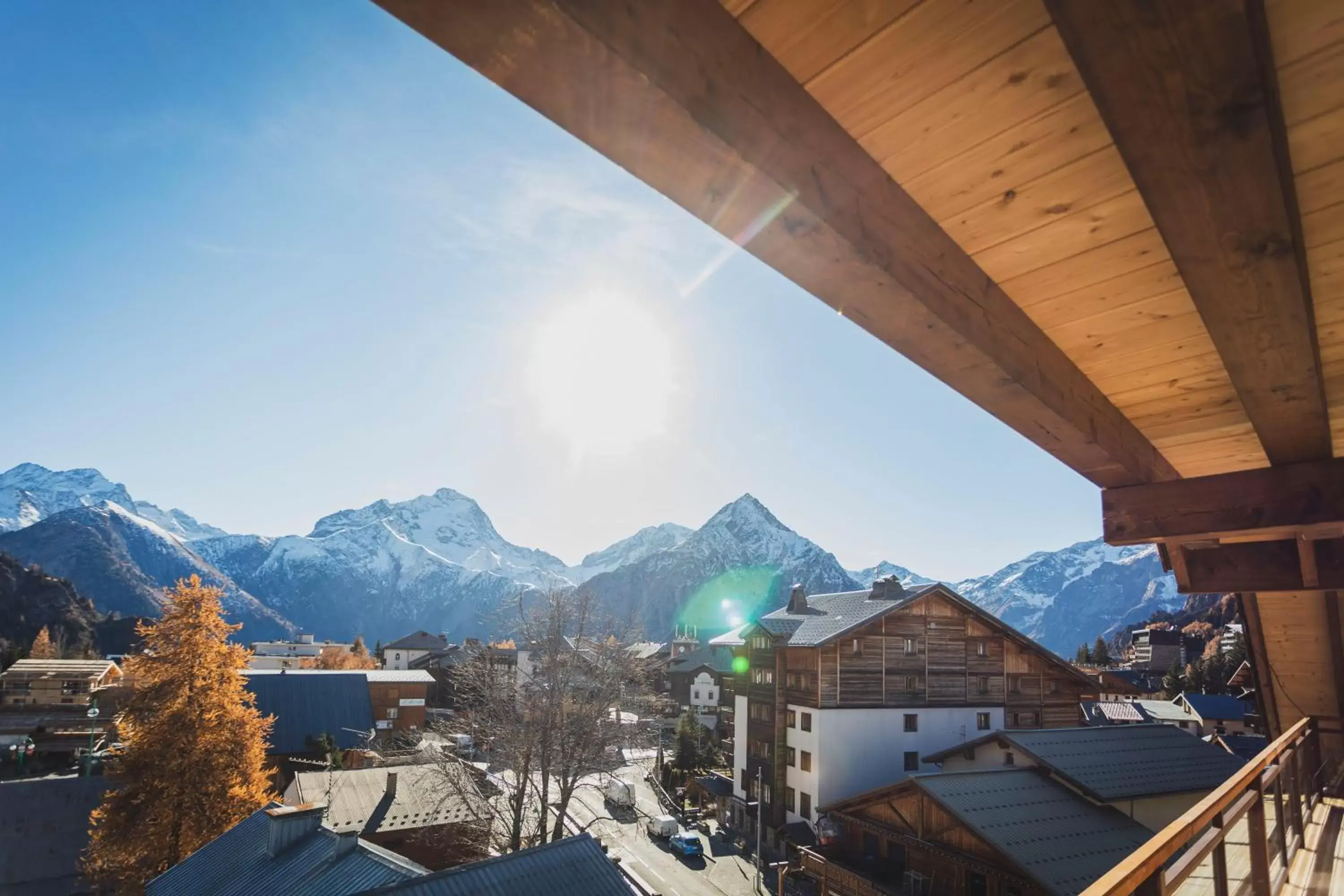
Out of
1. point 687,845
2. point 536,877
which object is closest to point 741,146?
point 536,877

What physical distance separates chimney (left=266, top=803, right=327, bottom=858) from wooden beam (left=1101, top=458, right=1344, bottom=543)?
626 inches

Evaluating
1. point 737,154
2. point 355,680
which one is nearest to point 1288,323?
point 737,154

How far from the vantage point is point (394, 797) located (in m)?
20.7

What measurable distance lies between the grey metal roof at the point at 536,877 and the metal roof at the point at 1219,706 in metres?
51.9

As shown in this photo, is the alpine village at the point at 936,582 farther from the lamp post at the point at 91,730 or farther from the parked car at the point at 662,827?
the lamp post at the point at 91,730

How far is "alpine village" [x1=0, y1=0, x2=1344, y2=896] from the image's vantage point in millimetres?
1578

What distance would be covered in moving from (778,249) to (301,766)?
39.1m

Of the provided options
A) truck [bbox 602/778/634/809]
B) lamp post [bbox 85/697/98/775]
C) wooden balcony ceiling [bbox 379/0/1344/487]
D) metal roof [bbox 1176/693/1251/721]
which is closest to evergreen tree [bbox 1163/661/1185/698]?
metal roof [bbox 1176/693/1251/721]

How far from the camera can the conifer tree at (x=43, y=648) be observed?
60.7 m

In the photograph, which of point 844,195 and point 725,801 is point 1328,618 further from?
point 725,801

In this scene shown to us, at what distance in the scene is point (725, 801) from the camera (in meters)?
30.4

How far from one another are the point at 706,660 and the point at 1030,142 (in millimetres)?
60474

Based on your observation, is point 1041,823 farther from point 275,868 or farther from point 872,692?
point 275,868

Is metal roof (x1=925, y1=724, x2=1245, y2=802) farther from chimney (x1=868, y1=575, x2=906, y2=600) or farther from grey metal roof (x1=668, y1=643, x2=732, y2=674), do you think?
grey metal roof (x1=668, y1=643, x2=732, y2=674)
